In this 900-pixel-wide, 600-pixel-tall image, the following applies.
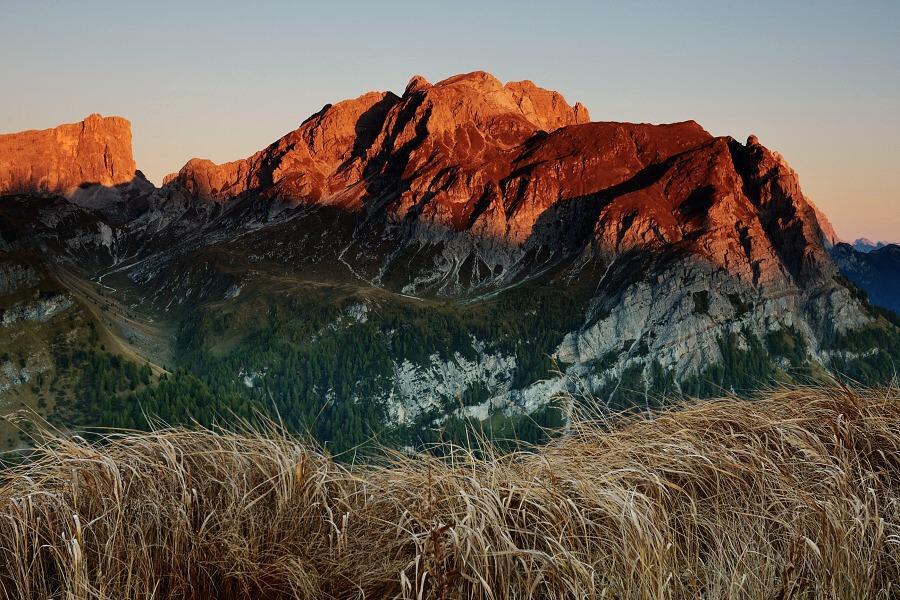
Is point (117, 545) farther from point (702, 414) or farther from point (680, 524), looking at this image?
point (702, 414)

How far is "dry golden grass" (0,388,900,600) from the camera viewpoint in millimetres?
4191

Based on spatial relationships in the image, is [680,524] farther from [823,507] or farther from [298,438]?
[298,438]

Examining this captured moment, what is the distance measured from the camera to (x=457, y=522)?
4.22 m

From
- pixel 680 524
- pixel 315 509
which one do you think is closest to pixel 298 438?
pixel 315 509

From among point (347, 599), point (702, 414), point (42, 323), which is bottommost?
point (42, 323)

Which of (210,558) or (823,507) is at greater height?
(823,507)

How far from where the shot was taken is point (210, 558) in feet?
14.9

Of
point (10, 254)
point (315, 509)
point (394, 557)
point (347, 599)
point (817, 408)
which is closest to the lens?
point (347, 599)

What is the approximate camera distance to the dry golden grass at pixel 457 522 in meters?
4.19

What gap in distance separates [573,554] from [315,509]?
209 centimetres

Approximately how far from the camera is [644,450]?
626 centimetres

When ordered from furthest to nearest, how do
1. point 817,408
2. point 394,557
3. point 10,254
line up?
point 10,254, point 817,408, point 394,557

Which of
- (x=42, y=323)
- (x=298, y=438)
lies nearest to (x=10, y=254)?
(x=42, y=323)

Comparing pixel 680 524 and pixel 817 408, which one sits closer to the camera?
pixel 680 524
